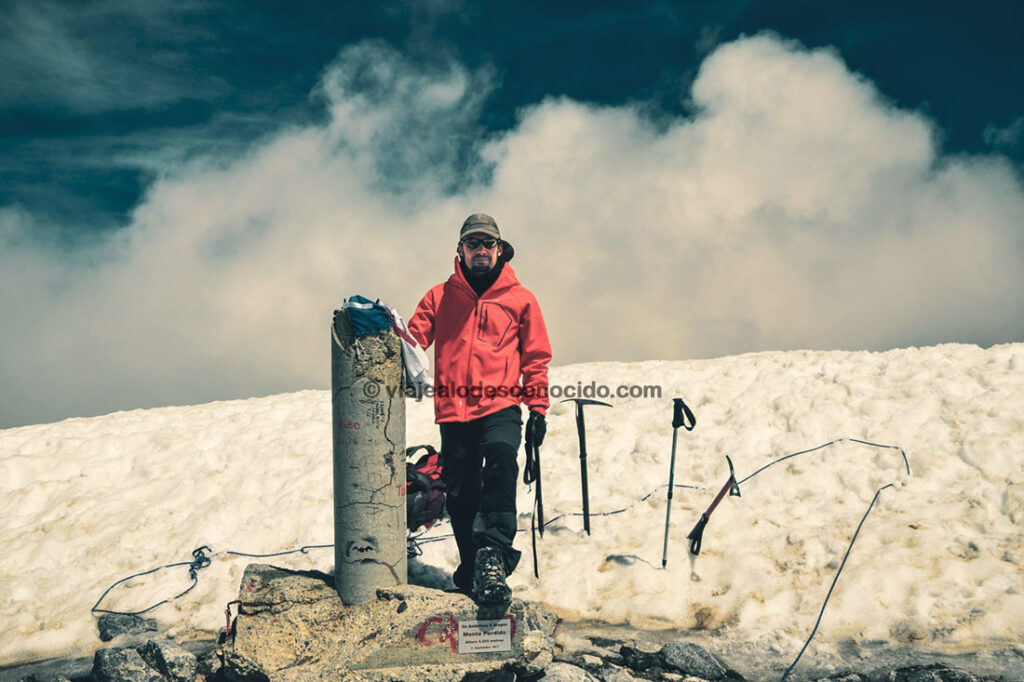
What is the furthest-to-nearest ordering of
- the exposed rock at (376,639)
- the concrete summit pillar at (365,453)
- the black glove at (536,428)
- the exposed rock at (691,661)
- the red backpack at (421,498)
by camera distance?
the red backpack at (421,498) → the black glove at (536,428) → the exposed rock at (691,661) → the concrete summit pillar at (365,453) → the exposed rock at (376,639)

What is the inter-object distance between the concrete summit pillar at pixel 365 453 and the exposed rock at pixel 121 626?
360cm

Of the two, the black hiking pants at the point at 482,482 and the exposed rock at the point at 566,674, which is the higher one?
the black hiking pants at the point at 482,482

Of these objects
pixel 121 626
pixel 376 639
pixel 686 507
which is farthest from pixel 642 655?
pixel 121 626

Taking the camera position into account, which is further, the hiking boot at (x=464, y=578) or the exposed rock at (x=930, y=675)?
the hiking boot at (x=464, y=578)

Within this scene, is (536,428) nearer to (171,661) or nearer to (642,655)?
(642,655)

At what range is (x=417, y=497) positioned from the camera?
7777 millimetres

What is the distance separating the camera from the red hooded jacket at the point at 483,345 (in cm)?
603

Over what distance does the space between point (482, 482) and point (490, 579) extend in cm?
85

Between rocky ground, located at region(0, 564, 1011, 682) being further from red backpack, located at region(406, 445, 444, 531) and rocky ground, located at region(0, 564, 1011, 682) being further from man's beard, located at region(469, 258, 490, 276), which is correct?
man's beard, located at region(469, 258, 490, 276)

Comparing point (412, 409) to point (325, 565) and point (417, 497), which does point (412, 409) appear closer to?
point (325, 565)

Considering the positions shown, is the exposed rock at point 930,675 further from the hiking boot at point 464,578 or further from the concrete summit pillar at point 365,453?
the concrete summit pillar at point 365,453

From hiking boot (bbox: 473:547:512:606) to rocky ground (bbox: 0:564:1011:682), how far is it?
Result: 14cm

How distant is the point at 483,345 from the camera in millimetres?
6059

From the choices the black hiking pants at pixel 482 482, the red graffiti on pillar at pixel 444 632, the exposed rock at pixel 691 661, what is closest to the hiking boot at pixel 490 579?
the black hiking pants at pixel 482 482
